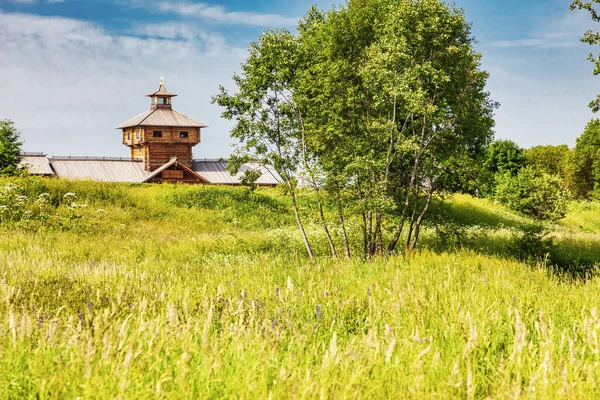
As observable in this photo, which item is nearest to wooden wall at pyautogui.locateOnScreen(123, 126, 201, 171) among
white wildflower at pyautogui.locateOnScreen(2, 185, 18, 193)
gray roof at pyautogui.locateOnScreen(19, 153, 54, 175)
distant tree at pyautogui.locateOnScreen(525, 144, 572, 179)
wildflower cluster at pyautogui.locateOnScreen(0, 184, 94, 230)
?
gray roof at pyautogui.locateOnScreen(19, 153, 54, 175)

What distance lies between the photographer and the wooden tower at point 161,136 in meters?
63.1

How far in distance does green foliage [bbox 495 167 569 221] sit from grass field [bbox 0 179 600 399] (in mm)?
18244

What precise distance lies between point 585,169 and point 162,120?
5367cm

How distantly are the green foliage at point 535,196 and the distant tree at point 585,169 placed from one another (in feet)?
57.6

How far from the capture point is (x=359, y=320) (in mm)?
6031

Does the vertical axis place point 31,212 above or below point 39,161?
below

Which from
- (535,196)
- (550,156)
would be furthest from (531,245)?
(550,156)

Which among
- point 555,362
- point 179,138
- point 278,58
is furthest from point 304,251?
point 179,138

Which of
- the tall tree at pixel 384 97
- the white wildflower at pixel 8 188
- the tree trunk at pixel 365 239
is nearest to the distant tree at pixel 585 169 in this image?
the tall tree at pixel 384 97

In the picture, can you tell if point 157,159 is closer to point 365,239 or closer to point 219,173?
point 219,173

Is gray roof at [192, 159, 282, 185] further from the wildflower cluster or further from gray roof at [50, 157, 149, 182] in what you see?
the wildflower cluster

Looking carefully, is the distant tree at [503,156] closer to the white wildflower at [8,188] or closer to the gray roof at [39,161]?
the gray roof at [39,161]

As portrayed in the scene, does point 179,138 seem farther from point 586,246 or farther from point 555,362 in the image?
point 555,362

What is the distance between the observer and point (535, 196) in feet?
138
